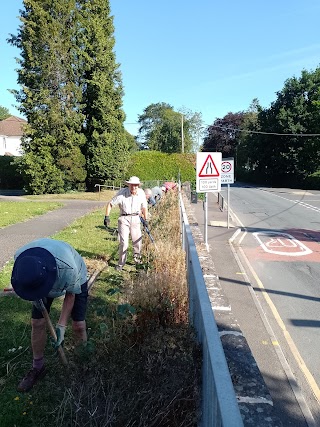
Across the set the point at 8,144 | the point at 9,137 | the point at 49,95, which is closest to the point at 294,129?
the point at 49,95

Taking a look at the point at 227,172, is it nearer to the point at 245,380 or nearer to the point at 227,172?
the point at 227,172

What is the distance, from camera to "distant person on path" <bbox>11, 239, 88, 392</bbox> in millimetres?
2678

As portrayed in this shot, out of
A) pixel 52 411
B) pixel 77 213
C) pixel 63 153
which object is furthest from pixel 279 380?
pixel 63 153

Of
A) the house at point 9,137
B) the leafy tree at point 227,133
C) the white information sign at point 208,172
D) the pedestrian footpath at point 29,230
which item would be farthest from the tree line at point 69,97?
the leafy tree at point 227,133

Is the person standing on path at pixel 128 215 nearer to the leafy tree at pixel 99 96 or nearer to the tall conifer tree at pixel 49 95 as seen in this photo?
the tall conifer tree at pixel 49 95

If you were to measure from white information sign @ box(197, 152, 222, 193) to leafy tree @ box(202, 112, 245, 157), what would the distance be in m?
67.0

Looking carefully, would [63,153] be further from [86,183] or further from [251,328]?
[251,328]

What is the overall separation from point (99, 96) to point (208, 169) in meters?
20.7

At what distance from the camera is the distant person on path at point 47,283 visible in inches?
105


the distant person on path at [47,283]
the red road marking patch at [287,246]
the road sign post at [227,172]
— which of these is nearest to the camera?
the distant person on path at [47,283]

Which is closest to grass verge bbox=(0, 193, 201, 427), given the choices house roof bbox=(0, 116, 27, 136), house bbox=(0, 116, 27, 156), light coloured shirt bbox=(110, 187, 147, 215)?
light coloured shirt bbox=(110, 187, 147, 215)

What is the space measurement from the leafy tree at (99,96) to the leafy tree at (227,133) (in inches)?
1894

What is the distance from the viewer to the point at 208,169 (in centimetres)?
1041

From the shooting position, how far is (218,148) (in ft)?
255
